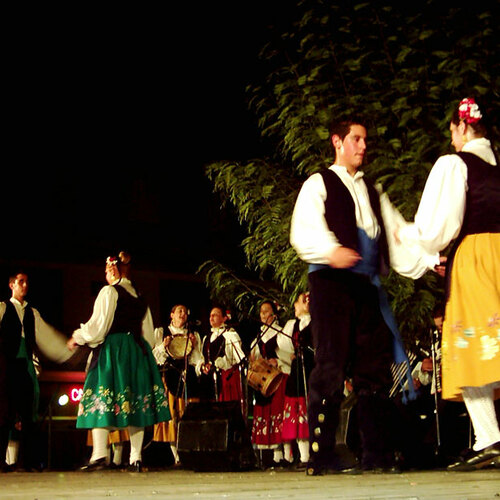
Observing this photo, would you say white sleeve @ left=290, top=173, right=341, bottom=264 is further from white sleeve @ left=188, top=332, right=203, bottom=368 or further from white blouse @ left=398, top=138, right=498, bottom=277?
white sleeve @ left=188, top=332, right=203, bottom=368

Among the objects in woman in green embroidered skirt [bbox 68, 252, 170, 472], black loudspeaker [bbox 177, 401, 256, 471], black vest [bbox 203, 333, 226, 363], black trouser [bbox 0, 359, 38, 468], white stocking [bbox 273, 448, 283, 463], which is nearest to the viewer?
black loudspeaker [bbox 177, 401, 256, 471]

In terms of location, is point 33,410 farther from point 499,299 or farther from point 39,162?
point 39,162

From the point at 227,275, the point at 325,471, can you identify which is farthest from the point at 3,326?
the point at 325,471

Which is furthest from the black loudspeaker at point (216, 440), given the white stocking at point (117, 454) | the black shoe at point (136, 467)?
the white stocking at point (117, 454)

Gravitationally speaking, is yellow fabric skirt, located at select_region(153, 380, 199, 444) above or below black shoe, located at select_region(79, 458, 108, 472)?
above

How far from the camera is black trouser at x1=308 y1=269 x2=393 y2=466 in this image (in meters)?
4.47

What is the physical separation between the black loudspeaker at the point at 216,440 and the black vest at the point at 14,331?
229 cm

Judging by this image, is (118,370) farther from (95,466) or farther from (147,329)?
(95,466)

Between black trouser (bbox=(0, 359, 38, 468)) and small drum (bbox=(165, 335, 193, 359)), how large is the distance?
2265 mm

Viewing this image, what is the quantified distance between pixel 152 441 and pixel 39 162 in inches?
364

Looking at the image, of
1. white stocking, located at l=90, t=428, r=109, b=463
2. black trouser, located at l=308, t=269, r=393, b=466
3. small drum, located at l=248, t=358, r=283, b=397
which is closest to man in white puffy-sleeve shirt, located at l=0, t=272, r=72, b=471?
white stocking, located at l=90, t=428, r=109, b=463

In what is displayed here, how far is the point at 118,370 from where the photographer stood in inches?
304

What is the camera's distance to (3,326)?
8.11 metres

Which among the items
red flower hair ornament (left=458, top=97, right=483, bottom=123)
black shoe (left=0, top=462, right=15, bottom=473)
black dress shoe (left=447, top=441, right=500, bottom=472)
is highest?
red flower hair ornament (left=458, top=97, right=483, bottom=123)
